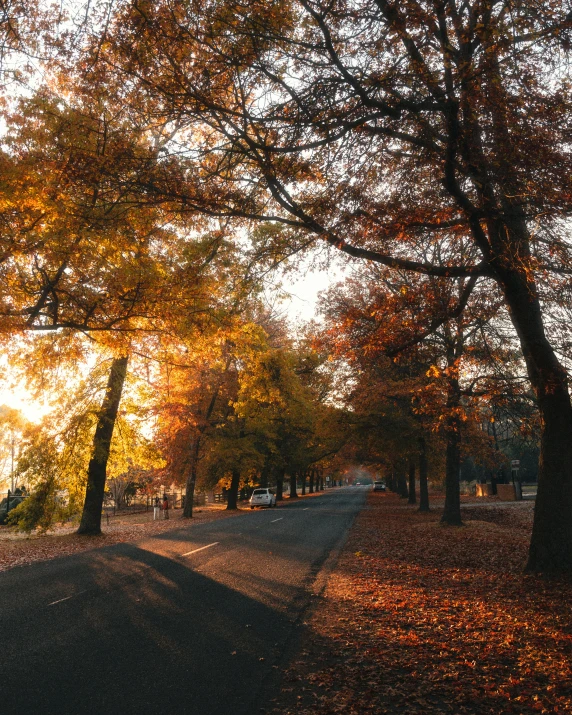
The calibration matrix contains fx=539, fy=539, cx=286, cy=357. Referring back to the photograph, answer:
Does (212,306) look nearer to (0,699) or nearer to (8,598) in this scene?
(8,598)

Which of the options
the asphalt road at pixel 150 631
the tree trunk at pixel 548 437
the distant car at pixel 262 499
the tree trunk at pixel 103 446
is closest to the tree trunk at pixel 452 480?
the asphalt road at pixel 150 631

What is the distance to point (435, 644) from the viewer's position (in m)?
6.31

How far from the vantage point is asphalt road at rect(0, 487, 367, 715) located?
4848mm

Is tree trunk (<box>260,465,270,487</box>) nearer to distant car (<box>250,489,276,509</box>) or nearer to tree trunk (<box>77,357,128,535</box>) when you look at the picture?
distant car (<box>250,489,276,509</box>)

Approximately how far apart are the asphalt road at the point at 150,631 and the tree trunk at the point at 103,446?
8.11 meters

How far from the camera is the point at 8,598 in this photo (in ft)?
29.8

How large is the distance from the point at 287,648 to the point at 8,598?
5497mm

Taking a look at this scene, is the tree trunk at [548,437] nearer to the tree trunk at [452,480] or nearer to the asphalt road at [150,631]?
the asphalt road at [150,631]

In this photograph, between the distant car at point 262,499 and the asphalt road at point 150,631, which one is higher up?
the asphalt road at point 150,631

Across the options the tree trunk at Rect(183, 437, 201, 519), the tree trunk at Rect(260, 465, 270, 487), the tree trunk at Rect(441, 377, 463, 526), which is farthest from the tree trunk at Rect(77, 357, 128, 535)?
the tree trunk at Rect(260, 465, 270, 487)

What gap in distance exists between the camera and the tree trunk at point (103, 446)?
2108 cm

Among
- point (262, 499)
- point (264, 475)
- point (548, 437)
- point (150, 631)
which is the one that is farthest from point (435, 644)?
point (264, 475)

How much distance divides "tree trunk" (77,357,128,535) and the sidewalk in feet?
40.9

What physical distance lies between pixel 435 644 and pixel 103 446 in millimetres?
16800
